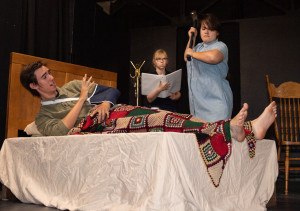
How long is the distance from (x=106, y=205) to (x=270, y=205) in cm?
109

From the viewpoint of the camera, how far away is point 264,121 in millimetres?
1797

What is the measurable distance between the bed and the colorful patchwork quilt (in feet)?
0.17

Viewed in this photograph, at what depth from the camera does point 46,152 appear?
2.00 m

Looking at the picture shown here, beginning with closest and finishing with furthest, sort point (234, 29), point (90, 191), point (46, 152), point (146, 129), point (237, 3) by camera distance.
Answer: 1. point (90, 191)
2. point (146, 129)
3. point (46, 152)
4. point (234, 29)
5. point (237, 3)

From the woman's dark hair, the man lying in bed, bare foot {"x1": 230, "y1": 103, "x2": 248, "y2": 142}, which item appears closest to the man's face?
the man lying in bed

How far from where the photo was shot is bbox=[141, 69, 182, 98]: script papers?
2.67 metres

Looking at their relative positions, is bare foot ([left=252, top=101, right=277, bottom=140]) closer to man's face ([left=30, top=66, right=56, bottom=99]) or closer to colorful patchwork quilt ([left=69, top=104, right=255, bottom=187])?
colorful patchwork quilt ([left=69, top=104, right=255, bottom=187])

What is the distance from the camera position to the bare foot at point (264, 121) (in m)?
1.78

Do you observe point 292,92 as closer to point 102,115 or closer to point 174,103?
point 174,103

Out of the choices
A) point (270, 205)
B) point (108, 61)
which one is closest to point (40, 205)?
point (270, 205)

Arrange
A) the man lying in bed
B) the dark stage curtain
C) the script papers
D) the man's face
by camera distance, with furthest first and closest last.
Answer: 1. the dark stage curtain
2. the script papers
3. the man's face
4. the man lying in bed

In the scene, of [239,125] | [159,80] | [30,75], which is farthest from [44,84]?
[239,125]

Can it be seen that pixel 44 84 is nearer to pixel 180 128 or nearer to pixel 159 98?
pixel 159 98

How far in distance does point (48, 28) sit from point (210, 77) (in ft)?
6.12
